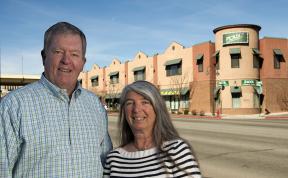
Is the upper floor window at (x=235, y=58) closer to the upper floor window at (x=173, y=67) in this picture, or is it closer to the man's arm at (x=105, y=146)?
the upper floor window at (x=173, y=67)

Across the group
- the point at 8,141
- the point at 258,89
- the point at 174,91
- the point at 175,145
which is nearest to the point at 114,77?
the point at 174,91

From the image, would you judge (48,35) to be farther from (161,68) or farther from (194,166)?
(161,68)

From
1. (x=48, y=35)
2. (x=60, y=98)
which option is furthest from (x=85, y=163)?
(x=48, y=35)

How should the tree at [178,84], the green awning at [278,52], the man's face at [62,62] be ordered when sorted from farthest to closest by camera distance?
the tree at [178,84] → the green awning at [278,52] → the man's face at [62,62]

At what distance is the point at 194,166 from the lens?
2.68 m

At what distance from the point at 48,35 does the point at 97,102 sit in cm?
74

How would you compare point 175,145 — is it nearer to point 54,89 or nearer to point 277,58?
point 54,89

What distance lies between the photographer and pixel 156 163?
9.02 ft

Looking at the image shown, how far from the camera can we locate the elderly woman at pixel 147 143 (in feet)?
8.93

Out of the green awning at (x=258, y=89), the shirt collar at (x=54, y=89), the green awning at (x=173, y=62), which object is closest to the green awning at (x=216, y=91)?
the green awning at (x=258, y=89)

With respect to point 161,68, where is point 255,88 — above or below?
below

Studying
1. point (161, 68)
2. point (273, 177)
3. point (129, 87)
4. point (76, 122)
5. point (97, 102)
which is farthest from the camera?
point (161, 68)

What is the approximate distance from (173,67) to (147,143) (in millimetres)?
49200

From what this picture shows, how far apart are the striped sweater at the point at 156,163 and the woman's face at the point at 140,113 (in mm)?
200
